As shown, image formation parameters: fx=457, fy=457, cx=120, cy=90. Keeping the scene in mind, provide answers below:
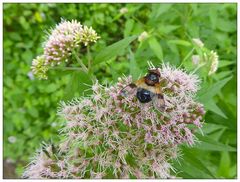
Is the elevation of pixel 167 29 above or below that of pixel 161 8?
below

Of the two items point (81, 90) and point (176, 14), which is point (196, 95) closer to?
point (81, 90)

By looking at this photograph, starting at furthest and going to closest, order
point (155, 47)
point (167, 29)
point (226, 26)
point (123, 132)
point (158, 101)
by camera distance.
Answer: point (226, 26)
point (167, 29)
point (155, 47)
point (123, 132)
point (158, 101)

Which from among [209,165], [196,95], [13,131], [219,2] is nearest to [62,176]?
[196,95]

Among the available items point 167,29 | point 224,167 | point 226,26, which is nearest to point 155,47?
point 167,29

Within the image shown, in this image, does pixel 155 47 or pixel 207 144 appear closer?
pixel 207 144

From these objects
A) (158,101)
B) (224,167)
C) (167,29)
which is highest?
(167,29)

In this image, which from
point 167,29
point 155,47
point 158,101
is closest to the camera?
point 158,101

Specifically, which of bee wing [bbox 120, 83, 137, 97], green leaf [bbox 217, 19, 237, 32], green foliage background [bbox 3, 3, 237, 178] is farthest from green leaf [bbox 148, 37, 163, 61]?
bee wing [bbox 120, 83, 137, 97]

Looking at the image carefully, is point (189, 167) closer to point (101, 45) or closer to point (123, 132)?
point (123, 132)
